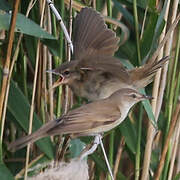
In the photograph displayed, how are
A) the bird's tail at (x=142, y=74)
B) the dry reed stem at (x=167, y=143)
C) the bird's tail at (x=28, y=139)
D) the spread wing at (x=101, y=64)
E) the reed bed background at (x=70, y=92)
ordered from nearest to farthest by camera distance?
the bird's tail at (x=28, y=139)
the spread wing at (x=101, y=64)
the bird's tail at (x=142, y=74)
the reed bed background at (x=70, y=92)
the dry reed stem at (x=167, y=143)

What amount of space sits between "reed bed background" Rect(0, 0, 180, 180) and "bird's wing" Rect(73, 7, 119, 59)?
0.04m

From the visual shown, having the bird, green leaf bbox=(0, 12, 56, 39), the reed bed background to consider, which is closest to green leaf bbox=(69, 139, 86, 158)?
the reed bed background

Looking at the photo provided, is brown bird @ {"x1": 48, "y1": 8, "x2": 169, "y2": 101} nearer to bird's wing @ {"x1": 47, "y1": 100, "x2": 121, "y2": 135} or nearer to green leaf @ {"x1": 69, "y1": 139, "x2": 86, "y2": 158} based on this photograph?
bird's wing @ {"x1": 47, "y1": 100, "x2": 121, "y2": 135}

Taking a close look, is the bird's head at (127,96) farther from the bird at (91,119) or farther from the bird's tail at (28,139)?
the bird's tail at (28,139)

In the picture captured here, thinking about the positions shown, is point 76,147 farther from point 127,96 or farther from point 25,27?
point 25,27

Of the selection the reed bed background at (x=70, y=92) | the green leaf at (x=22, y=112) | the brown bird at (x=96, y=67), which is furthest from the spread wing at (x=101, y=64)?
the green leaf at (x=22, y=112)

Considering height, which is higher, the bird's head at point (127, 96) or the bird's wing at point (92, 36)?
the bird's wing at point (92, 36)

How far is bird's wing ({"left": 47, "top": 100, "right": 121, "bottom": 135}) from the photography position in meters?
1.14

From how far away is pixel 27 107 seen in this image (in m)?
1.58

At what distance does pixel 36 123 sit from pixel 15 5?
1.78 feet

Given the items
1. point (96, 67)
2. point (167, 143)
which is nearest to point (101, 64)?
point (96, 67)

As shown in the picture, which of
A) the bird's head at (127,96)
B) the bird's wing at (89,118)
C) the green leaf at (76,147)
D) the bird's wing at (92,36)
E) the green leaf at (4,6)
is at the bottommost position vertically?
the green leaf at (76,147)

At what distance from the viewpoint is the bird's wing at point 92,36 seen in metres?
1.41

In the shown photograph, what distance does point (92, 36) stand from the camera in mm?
1470
